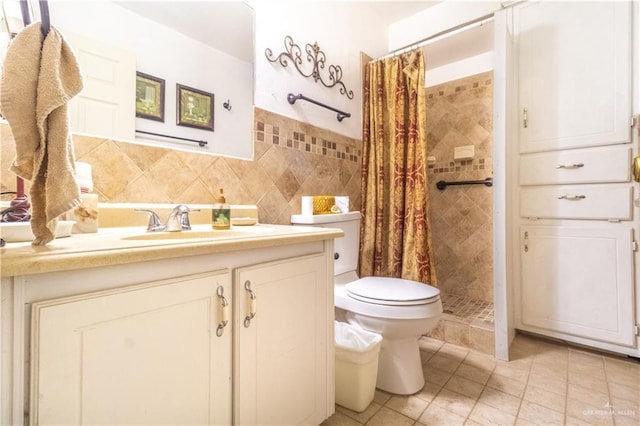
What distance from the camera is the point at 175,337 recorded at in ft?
2.19

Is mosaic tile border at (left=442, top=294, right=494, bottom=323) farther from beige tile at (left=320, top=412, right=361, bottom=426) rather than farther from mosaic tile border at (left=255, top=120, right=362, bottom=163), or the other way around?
mosaic tile border at (left=255, top=120, right=362, bottom=163)

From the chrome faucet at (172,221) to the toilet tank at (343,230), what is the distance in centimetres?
62

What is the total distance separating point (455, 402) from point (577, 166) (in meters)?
1.49

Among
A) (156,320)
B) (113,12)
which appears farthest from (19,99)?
(113,12)

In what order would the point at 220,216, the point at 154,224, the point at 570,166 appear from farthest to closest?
the point at 570,166 < the point at 220,216 < the point at 154,224

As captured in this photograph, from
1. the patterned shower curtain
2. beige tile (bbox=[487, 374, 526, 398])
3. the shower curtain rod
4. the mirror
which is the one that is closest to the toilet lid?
the patterned shower curtain

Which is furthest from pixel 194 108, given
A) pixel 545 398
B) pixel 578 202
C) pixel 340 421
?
pixel 578 202

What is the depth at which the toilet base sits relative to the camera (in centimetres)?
135

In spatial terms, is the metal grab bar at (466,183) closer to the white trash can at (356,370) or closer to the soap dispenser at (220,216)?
the white trash can at (356,370)

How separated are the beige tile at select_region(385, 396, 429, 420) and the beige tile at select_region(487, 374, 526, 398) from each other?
0.39m

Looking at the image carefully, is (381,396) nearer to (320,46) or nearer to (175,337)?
(175,337)

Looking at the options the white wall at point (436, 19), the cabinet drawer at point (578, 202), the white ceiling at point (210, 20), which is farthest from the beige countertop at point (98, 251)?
the white wall at point (436, 19)

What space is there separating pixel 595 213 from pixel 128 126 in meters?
2.37

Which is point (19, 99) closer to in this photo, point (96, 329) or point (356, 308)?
point (96, 329)
